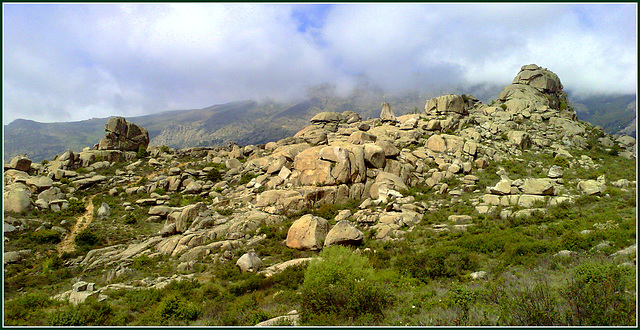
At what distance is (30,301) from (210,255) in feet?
31.7

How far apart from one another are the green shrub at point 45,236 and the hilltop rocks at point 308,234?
2312 centimetres

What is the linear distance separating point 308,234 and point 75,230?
2585 centimetres

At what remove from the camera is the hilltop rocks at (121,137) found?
5384 centimetres

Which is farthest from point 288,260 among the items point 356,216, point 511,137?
point 511,137

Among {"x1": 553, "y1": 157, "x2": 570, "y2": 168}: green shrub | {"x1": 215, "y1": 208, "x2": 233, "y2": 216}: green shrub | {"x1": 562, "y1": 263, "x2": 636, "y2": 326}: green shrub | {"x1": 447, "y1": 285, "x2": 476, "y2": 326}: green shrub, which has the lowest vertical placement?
{"x1": 215, "y1": 208, "x2": 233, "y2": 216}: green shrub

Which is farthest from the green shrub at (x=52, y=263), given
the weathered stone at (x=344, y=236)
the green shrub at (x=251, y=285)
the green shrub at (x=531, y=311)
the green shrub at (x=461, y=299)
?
the green shrub at (x=531, y=311)

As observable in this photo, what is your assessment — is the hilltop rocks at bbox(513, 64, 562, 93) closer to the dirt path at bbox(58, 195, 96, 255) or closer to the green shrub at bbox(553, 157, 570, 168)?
the green shrub at bbox(553, 157, 570, 168)

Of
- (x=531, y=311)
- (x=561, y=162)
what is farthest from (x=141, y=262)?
(x=561, y=162)

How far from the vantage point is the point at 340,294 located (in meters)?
11.7

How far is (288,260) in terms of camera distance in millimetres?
20469

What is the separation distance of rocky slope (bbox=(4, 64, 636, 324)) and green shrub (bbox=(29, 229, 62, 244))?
148 cm

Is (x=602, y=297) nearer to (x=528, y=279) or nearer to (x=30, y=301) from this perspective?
(x=528, y=279)

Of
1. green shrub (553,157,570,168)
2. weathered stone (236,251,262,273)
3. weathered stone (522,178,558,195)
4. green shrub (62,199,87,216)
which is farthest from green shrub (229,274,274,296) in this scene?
green shrub (553,157,570,168)

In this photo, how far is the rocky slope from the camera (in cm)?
2253
